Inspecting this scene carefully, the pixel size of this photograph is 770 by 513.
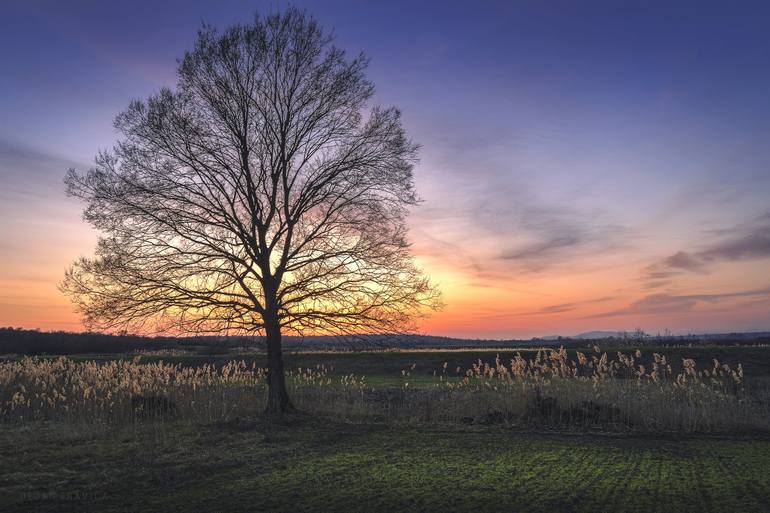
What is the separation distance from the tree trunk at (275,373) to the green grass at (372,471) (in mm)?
2360

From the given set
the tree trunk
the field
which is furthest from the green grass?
the tree trunk

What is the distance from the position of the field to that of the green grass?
40 mm

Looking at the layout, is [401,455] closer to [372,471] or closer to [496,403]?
[372,471]

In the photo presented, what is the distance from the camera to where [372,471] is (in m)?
9.35

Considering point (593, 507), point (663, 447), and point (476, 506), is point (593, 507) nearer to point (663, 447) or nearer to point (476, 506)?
point (476, 506)

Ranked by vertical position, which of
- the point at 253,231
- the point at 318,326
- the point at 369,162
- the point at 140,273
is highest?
the point at 369,162

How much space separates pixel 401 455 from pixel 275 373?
6816 millimetres

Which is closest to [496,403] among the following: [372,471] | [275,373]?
[275,373]

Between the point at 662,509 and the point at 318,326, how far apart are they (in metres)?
10.9

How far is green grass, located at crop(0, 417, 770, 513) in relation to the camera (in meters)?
7.52

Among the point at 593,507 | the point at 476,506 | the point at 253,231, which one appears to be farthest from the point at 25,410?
the point at 593,507

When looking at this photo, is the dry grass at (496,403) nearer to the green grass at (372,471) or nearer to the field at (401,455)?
the field at (401,455)

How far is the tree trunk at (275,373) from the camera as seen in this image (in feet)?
53.8

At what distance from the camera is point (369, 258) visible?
16.5m
